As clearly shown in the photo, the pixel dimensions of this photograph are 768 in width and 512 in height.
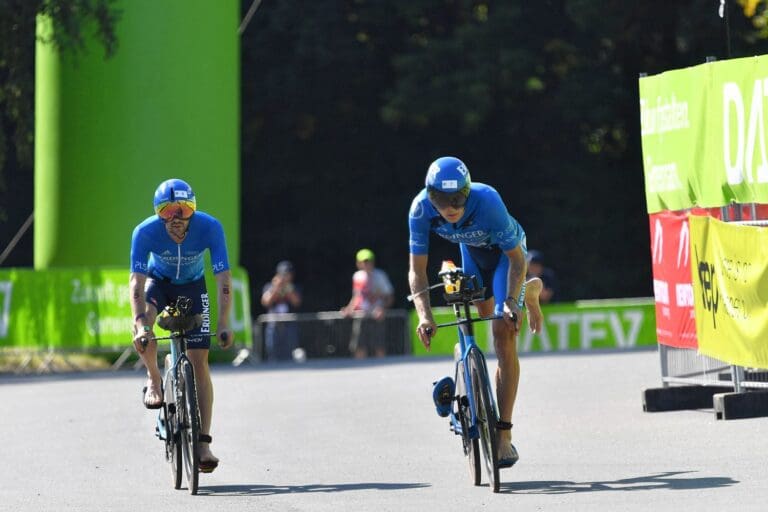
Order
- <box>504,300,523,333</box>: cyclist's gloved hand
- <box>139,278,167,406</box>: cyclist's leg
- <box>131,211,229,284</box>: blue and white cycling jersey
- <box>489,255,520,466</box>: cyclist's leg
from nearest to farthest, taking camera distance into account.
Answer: <box>504,300,523,333</box>: cyclist's gloved hand < <box>489,255,520,466</box>: cyclist's leg < <box>131,211,229,284</box>: blue and white cycling jersey < <box>139,278,167,406</box>: cyclist's leg

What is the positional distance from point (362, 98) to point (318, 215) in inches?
112

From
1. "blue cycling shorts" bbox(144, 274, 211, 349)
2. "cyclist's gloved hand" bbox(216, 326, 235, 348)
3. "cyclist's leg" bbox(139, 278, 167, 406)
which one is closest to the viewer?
"cyclist's gloved hand" bbox(216, 326, 235, 348)

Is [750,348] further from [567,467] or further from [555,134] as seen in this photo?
[555,134]

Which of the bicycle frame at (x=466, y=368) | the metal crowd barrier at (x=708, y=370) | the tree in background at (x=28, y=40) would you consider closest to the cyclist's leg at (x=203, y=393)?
the bicycle frame at (x=466, y=368)

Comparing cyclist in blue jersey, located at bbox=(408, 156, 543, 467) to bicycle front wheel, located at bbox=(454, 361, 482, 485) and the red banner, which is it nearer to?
bicycle front wheel, located at bbox=(454, 361, 482, 485)

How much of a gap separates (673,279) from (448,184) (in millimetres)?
5269

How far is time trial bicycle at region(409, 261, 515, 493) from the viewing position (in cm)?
1013

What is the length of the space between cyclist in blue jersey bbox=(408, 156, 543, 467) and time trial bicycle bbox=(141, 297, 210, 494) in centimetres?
140

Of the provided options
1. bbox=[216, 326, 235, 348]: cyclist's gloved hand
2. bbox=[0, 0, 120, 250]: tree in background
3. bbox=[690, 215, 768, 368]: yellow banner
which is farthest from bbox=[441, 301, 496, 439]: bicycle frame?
bbox=[0, 0, 120, 250]: tree in background

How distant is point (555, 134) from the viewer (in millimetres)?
41281

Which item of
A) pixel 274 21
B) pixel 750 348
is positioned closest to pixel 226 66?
pixel 274 21

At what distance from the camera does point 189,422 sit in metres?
10.7

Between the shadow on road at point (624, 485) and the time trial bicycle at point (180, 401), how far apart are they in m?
1.79

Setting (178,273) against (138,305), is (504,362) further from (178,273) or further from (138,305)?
(138,305)
